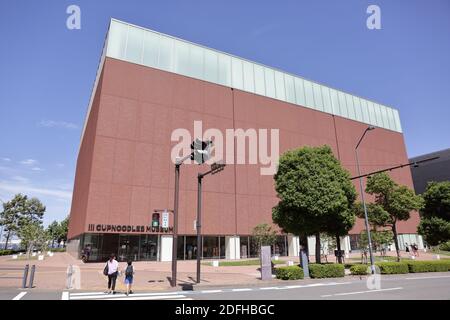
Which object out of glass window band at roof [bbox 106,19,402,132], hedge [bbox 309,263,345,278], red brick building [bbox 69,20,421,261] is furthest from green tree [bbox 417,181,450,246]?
hedge [bbox 309,263,345,278]

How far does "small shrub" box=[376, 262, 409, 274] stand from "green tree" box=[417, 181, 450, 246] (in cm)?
2587

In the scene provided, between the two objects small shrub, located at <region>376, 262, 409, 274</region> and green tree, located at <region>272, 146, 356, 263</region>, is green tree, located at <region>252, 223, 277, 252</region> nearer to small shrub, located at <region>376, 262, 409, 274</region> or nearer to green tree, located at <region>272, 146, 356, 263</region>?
green tree, located at <region>272, 146, 356, 263</region>

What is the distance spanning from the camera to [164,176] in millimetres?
37188

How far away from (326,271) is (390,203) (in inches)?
601

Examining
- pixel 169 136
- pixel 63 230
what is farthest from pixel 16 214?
pixel 169 136

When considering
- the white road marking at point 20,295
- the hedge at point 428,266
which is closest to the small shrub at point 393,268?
the hedge at point 428,266

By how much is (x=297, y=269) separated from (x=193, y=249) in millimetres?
20876

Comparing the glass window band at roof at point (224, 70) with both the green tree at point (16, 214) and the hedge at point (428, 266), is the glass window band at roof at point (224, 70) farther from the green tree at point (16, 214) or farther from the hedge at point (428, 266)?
the green tree at point (16, 214)

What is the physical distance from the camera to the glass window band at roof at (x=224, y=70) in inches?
1549

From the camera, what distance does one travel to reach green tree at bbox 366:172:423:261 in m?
30.7

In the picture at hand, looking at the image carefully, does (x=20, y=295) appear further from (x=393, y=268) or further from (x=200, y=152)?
(x=393, y=268)

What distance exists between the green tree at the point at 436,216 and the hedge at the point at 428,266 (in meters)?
22.4
